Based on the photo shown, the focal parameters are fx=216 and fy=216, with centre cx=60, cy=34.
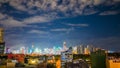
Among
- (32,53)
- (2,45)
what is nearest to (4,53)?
(2,45)

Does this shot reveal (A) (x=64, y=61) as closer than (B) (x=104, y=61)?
No

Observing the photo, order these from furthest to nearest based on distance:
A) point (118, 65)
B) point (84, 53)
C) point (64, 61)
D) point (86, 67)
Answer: point (84, 53), point (118, 65), point (64, 61), point (86, 67)

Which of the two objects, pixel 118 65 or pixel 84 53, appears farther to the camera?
pixel 84 53

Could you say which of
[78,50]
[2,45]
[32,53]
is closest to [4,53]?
[2,45]

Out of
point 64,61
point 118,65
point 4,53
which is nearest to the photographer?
point 64,61

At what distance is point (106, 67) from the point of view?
18.7ft

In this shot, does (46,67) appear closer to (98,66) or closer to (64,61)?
(64,61)

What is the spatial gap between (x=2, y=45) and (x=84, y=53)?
1806 centimetres

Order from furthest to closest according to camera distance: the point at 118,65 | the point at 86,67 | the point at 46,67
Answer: the point at 118,65 < the point at 46,67 < the point at 86,67

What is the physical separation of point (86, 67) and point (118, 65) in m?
3.45

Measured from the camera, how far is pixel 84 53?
1590 inches

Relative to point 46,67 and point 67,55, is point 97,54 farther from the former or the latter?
point 46,67

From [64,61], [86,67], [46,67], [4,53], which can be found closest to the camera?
[86,67]

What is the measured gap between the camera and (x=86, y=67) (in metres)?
5.65
